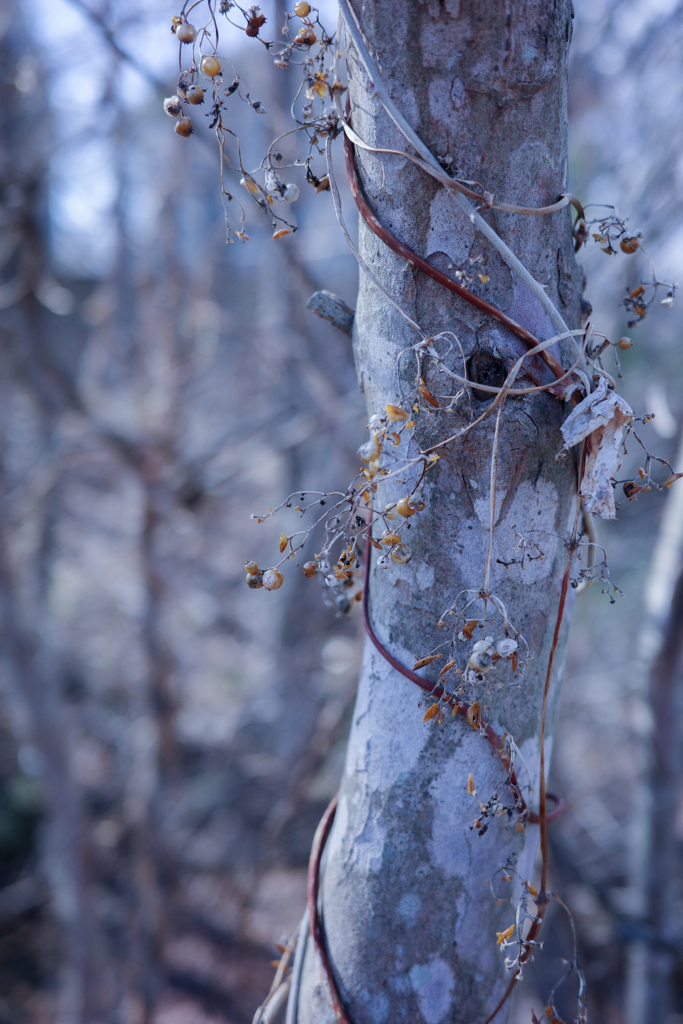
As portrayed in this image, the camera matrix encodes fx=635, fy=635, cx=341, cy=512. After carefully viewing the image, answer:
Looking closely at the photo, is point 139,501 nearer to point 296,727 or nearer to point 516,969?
point 296,727

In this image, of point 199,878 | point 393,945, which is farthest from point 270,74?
point 199,878

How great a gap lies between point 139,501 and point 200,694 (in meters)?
2.90

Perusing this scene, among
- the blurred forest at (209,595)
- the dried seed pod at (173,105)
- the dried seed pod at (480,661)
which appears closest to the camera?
the dried seed pod at (480,661)

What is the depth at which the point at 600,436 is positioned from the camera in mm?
607

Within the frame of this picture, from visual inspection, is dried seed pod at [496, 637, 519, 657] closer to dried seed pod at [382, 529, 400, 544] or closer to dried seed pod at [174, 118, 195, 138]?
dried seed pod at [382, 529, 400, 544]

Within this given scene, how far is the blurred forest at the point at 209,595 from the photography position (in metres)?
2.27

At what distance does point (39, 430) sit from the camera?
3.29 metres

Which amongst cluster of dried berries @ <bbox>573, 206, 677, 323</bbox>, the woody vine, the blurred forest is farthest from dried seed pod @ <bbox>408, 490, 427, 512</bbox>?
the blurred forest

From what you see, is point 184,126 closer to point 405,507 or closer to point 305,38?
point 305,38

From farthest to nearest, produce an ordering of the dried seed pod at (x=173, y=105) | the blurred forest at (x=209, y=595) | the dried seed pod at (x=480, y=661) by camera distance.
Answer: the blurred forest at (x=209, y=595)
the dried seed pod at (x=173, y=105)
the dried seed pod at (x=480, y=661)

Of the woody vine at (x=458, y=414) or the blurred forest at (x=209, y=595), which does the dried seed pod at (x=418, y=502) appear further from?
the blurred forest at (x=209, y=595)

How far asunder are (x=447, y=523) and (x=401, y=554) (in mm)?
57

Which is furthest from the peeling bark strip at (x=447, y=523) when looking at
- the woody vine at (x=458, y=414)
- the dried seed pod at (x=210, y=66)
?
the dried seed pod at (x=210, y=66)

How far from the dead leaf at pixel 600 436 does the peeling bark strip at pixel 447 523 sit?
3cm
